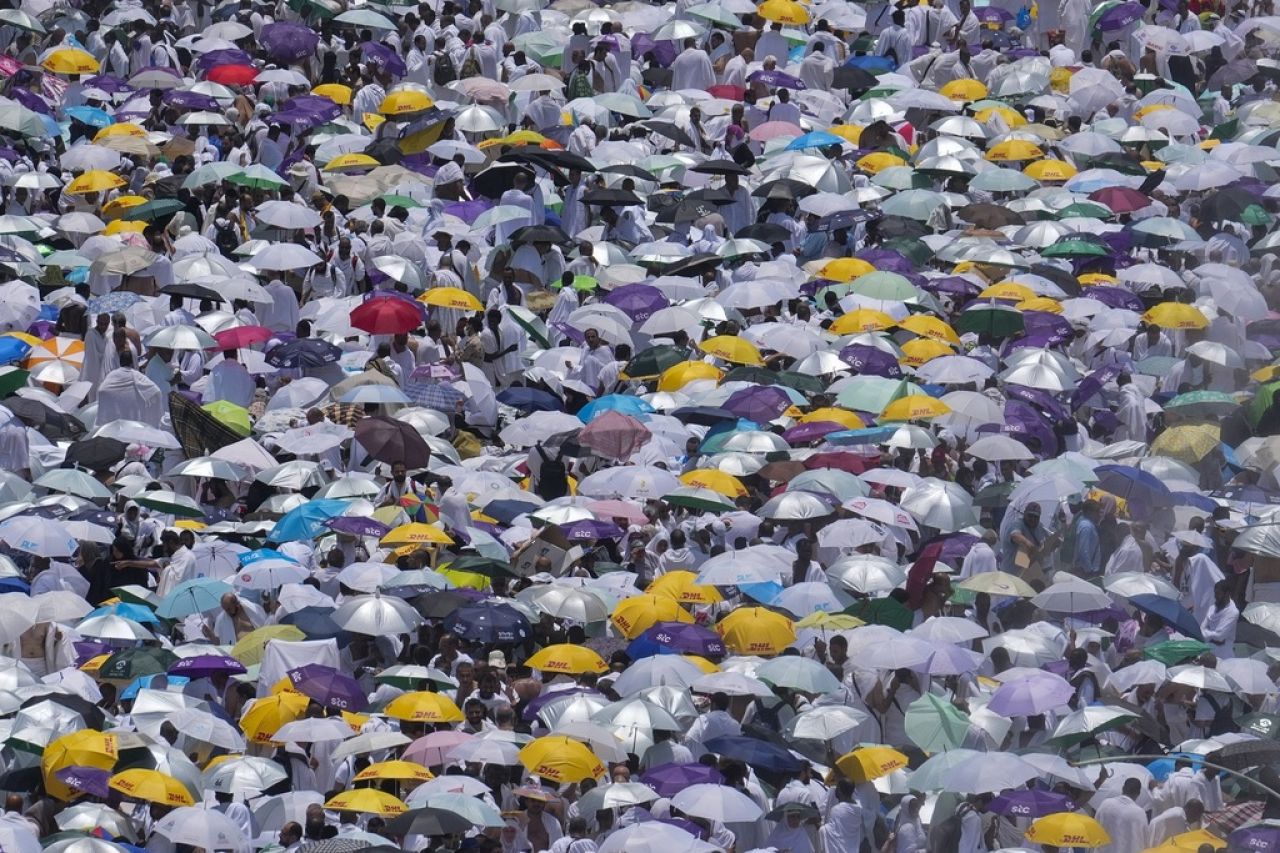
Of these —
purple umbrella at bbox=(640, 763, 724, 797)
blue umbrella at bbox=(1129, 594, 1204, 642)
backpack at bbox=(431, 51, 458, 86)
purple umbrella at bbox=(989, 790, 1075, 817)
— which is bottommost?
backpack at bbox=(431, 51, 458, 86)

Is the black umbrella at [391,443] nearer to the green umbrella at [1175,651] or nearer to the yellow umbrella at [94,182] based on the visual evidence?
the green umbrella at [1175,651]


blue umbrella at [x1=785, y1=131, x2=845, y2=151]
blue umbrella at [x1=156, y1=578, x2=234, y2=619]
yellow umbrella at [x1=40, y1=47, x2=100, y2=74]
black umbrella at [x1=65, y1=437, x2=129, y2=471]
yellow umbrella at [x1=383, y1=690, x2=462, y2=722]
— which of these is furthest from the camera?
yellow umbrella at [x1=40, y1=47, x2=100, y2=74]

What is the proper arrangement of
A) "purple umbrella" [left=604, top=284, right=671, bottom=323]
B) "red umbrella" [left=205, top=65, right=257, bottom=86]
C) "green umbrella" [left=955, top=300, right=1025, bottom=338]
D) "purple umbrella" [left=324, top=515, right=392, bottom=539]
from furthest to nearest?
"red umbrella" [left=205, top=65, right=257, bottom=86] → "purple umbrella" [left=604, top=284, right=671, bottom=323] → "green umbrella" [left=955, top=300, right=1025, bottom=338] → "purple umbrella" [left=324, top=515, right=392, bottom=539]

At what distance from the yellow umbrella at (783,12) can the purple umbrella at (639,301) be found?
27.9 ft

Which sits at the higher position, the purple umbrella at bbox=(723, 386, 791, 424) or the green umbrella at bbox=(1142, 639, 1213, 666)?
the green umbrella at bbox=(1142, 639, 1213, 666)

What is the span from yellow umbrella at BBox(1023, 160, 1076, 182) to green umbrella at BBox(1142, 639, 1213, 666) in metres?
11.8

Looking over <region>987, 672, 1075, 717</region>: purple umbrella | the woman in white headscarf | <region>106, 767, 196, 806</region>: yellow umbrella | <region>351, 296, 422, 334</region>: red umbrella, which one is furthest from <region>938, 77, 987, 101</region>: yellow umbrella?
<region>106, 767, 196, 806</region>: yellow umbrella

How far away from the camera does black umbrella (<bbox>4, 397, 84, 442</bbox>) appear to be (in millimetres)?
25781

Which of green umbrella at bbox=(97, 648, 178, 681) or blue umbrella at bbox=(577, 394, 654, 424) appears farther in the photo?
blue umbrella at bbox=(577, 394, 654, 424)

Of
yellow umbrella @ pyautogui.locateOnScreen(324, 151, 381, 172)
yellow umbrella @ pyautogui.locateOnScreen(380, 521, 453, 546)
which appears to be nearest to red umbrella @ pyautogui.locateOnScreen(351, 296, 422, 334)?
yellow umbrella @ pyautogui.locateOnScreen(324, 151, 381, 172)

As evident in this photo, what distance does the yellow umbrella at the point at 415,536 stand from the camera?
886 inches

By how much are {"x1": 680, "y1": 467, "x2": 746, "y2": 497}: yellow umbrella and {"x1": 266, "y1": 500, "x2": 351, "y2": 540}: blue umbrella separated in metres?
2.75

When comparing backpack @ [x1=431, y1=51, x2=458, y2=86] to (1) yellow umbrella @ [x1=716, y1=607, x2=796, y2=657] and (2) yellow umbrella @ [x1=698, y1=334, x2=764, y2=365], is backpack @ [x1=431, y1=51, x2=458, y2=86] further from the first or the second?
(1) yellow umbrella @ [x1=716, y1=607, x2=796, y2=657]

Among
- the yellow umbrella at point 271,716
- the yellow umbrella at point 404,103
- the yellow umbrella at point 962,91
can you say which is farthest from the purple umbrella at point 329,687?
the yellow umbrella at point 962,91
